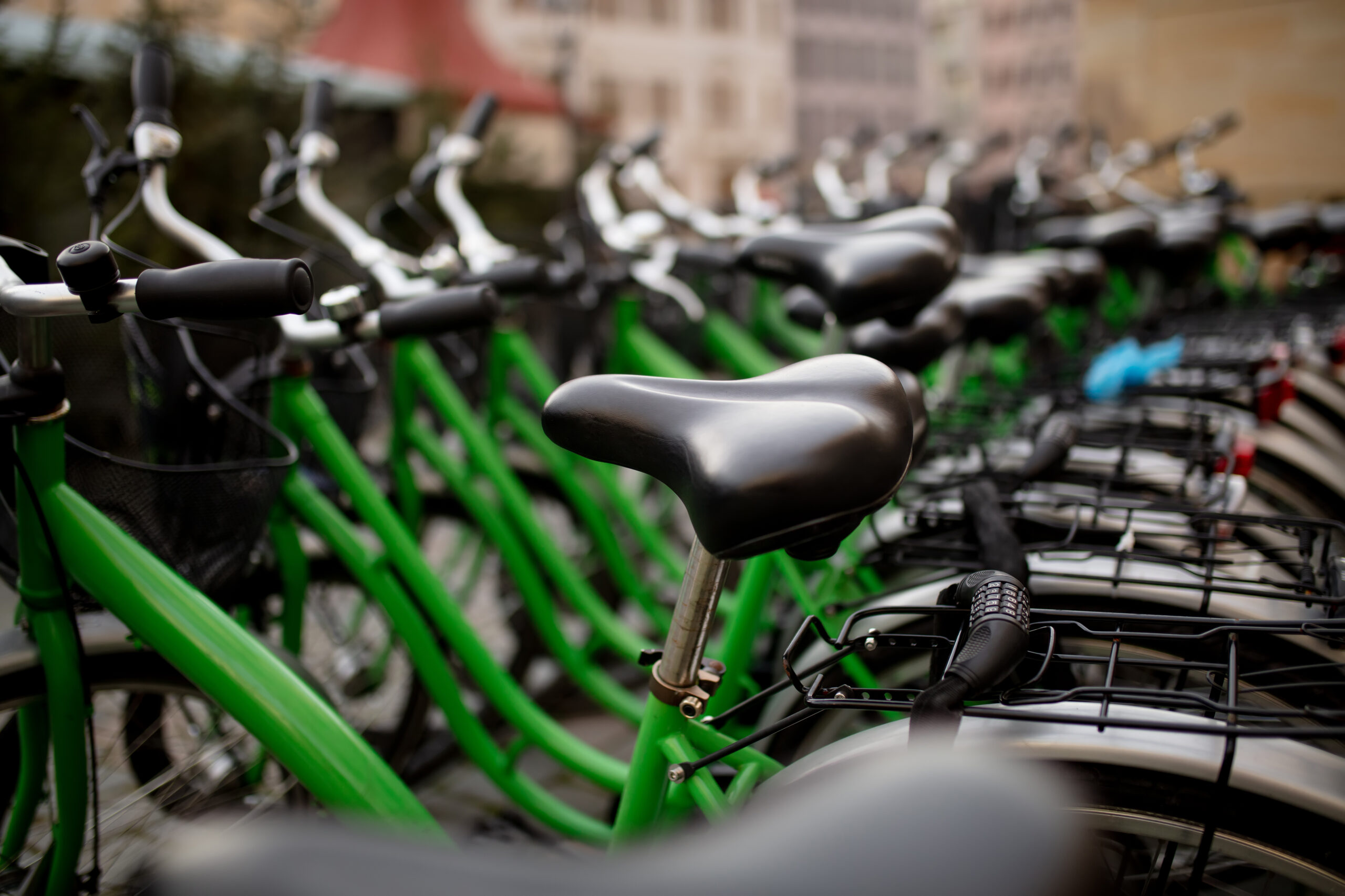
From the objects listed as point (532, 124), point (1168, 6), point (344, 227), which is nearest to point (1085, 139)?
point (1168, 6)

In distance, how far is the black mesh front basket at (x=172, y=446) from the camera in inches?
49.7

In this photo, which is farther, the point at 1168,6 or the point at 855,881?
the point at 1168,6

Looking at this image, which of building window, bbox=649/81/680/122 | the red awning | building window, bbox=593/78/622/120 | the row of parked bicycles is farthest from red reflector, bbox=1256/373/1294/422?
building window, bbox=649/81/680/122

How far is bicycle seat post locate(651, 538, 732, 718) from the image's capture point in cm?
92

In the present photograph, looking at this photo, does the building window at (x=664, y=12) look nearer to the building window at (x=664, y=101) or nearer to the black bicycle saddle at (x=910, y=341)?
the building window at (x=664, y=101)

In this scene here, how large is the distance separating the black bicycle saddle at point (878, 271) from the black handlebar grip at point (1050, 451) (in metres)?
0.28

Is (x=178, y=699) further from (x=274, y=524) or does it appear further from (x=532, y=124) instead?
(x=532, y=124)

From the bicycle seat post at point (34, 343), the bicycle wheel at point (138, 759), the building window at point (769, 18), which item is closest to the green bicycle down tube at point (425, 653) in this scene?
the bicycle wheel at point (138, 759)

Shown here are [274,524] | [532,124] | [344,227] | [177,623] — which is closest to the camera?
[177,623]

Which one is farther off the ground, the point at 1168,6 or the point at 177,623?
the point at 1168,6

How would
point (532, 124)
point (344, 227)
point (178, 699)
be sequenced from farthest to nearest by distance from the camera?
point (532, 124)
point (344, 227)
point (178, 699)

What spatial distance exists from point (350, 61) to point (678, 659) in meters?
8.08

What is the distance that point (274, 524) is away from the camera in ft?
5.49

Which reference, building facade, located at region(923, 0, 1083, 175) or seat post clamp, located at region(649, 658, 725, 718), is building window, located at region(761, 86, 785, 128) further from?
seat post clamp, located at region(649, 658, 725, 718)
